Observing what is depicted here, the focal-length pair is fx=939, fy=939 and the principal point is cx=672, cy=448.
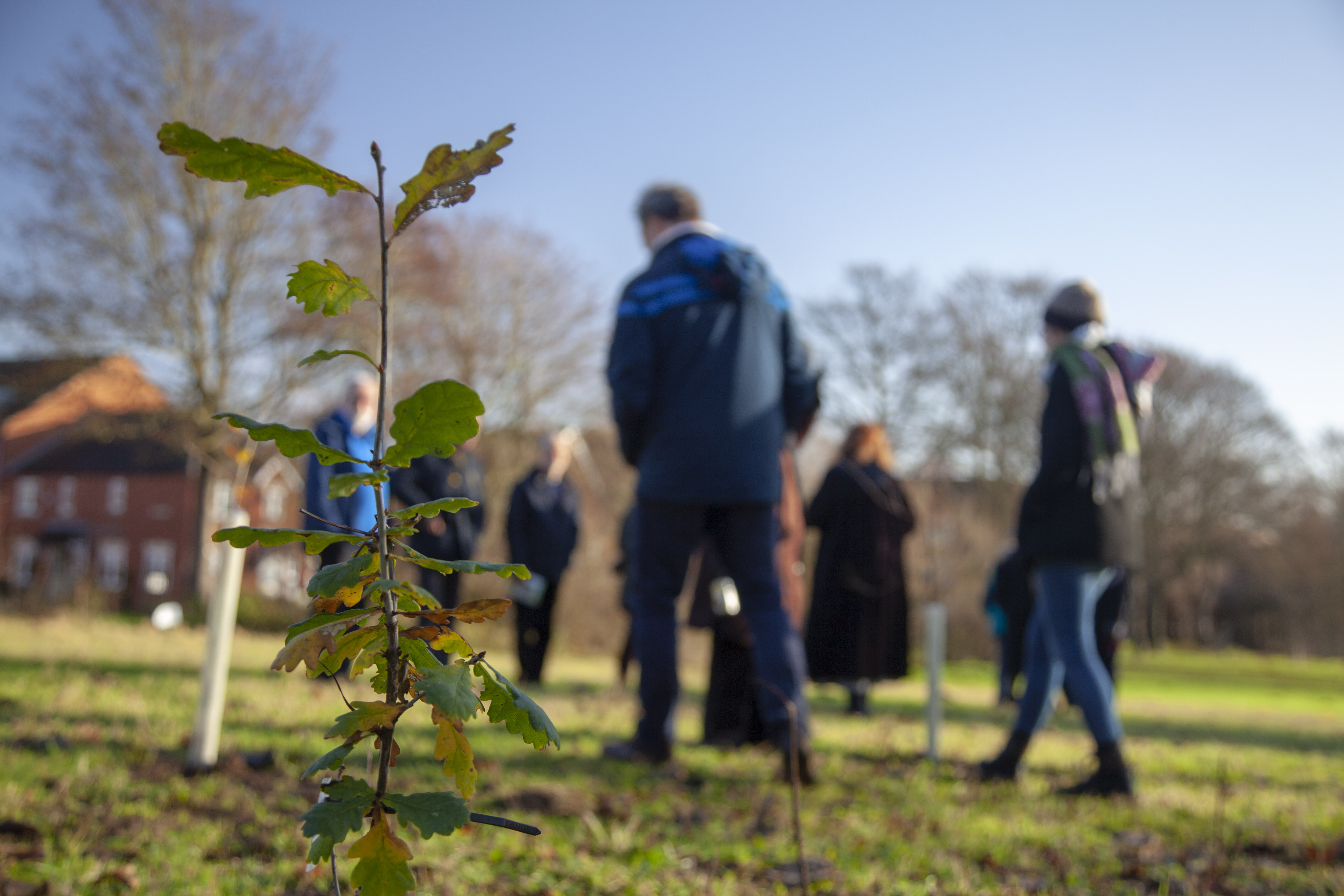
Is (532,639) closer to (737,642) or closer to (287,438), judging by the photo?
(737,642)

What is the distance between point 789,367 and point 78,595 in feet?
43.5

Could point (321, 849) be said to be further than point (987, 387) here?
No

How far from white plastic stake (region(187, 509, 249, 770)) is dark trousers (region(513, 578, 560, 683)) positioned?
4.74m

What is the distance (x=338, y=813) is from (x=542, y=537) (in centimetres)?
716

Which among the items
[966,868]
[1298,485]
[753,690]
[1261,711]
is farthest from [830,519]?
[1298,485]

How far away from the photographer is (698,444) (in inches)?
137

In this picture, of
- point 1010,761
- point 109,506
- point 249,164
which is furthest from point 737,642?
point 109,506

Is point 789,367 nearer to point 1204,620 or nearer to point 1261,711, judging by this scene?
point 1261,711

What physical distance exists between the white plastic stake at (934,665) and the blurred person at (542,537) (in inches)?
152

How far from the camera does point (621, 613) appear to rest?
1675cm

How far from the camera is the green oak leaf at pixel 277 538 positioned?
96cm

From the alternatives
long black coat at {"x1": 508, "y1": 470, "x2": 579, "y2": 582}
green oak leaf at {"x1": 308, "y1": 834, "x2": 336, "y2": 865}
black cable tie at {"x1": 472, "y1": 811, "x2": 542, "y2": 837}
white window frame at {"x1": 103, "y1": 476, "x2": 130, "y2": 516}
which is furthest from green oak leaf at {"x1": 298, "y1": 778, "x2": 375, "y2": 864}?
white window frame at {"x1": 103, "y1": 476, "x2": 130, "y2": 516}

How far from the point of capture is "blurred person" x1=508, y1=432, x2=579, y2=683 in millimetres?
7801

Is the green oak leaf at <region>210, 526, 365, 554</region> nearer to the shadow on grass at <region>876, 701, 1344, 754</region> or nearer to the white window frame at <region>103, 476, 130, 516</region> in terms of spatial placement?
the shadow on grass at <region>876, 701, 1344, 754</region>
